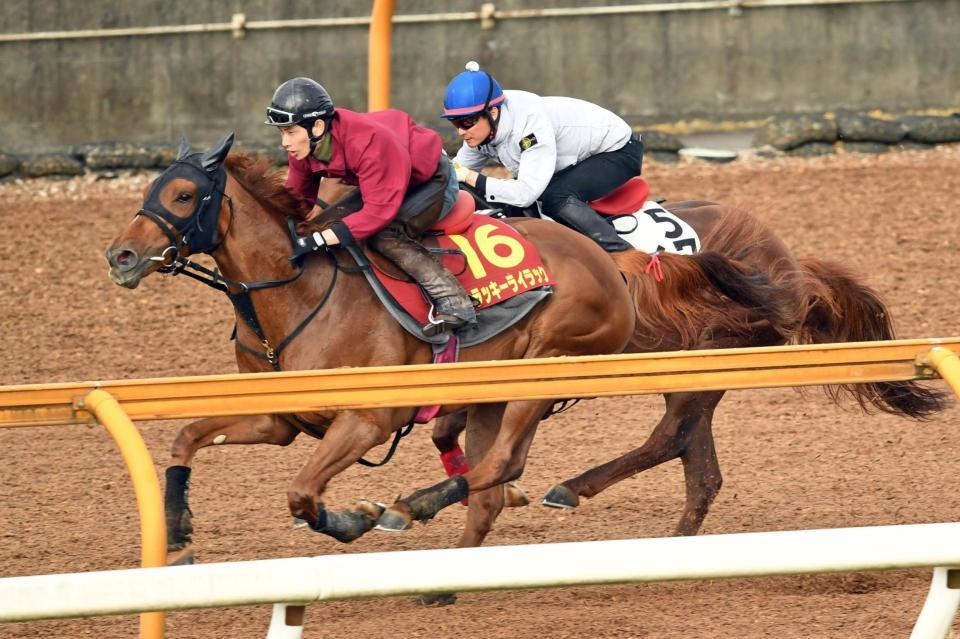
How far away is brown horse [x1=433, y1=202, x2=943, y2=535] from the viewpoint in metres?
5.31

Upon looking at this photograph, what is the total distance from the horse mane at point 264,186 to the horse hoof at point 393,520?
1.10 meters

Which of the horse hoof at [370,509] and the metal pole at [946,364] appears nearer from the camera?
the metal pole at [946,364]

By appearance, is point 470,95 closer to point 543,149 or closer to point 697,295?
point 543,149

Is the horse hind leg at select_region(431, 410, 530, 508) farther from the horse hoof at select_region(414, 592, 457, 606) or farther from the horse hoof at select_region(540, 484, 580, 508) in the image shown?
the horse hoof at select_region(414, 592, 457, 606)

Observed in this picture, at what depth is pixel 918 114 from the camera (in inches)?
437

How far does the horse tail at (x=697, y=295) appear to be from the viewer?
525 cm

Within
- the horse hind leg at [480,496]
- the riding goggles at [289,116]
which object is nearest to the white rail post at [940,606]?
the horse hind leg at [480,496]

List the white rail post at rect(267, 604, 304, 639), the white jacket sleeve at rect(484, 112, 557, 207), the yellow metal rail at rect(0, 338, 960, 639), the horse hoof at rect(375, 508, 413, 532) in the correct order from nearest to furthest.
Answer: the white rail post at rect(267, 604, 304, 639) → the yellow metal rail at rect(0, 338, 960, 639) → the horse hoof at rect(375, 508, 413, 532) → the white jacket sleeve at rect(484, 112, 557, 207)

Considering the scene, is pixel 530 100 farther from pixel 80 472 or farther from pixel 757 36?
pixel 757 36

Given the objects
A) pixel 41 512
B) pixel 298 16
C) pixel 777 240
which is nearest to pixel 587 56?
pixel 298 16

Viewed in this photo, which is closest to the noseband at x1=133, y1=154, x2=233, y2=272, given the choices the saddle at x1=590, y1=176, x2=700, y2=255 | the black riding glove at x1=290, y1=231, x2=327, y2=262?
the black riding glove at x1=290, y1=231, x2=327, y2=262

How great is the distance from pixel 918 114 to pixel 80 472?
7.55 metres

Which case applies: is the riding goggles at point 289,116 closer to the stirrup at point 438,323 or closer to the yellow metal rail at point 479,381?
the stirrup at point 438,323

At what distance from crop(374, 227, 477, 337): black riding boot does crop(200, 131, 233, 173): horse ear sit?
58 cm
